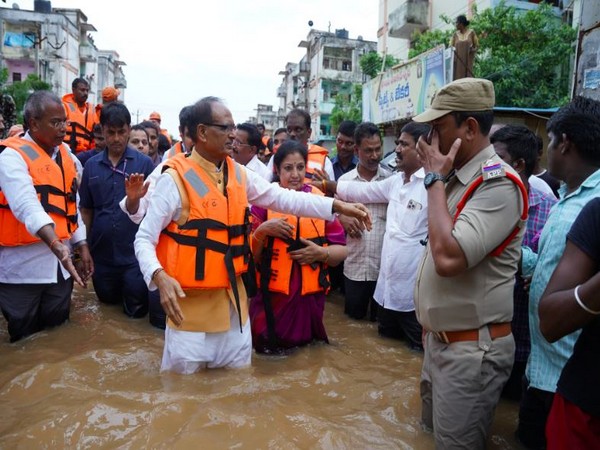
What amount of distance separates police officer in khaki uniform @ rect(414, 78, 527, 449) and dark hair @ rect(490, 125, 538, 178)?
1047mm

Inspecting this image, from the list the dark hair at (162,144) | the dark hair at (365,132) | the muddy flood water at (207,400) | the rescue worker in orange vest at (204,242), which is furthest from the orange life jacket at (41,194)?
the dark hair at (162,144)

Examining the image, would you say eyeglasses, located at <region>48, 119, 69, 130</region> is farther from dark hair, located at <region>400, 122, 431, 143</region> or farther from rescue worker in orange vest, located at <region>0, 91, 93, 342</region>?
dark hair, located at <region>400, 122, 431, 143</region>

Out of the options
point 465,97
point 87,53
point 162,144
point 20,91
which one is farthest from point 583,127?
point 87,53

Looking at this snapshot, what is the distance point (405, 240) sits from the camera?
14.3 feet

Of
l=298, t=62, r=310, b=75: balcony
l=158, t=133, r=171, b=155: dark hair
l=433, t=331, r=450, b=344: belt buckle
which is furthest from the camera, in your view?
l=298, t=62, r=310, b=75: balcony

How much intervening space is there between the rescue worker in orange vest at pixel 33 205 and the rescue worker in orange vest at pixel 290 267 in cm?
142

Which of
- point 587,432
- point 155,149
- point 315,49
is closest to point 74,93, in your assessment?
point 155,149

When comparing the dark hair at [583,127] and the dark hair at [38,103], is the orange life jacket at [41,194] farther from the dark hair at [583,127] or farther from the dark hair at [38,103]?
the dark hair at [583,127]

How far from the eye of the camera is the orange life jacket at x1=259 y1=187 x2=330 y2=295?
12.8 feet

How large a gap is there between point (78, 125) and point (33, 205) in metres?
4.12

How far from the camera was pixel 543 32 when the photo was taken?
1402 centimetres

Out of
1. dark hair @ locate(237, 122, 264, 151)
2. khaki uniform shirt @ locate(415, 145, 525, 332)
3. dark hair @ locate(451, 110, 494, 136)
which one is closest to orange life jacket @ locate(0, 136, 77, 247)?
dark hair @ locate(237, 122, 264, 151)

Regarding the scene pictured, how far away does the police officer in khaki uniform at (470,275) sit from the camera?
219 cm

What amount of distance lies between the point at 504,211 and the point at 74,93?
694 cm
